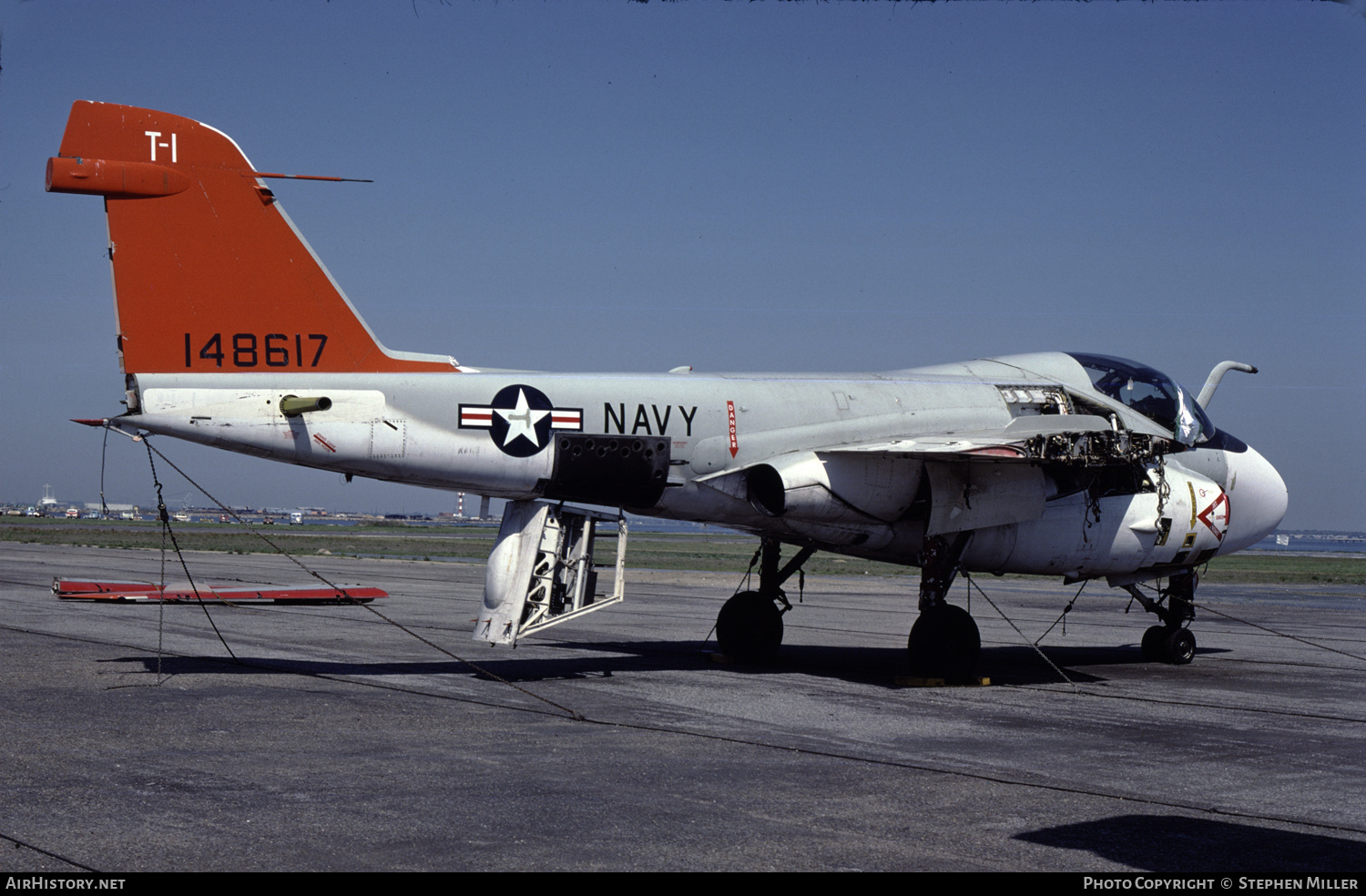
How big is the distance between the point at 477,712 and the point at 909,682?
5506 mm

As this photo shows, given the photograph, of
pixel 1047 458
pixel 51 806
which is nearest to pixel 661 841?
pixel 51 806

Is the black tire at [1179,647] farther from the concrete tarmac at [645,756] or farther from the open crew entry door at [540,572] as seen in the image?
the open crew entry door at [540,572]

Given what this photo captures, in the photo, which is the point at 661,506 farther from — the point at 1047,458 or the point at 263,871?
the point at 263,871

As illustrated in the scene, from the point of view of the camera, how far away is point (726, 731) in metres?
11.0

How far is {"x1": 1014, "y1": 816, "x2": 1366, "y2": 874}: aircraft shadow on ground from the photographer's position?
6750mm

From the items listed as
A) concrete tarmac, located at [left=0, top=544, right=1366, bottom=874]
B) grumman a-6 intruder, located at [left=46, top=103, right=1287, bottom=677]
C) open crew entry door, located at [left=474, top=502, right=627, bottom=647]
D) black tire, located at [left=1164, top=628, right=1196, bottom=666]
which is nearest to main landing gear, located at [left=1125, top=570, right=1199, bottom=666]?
black tire, located at [left=1164, top=628, right=1196, bottom=666]

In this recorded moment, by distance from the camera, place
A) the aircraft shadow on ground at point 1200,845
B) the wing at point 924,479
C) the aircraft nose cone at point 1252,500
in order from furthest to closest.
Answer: the aircraft nose cone at point 1252,500, the wing at point 924,479, the aircraft shadow on ground at point 1200,845

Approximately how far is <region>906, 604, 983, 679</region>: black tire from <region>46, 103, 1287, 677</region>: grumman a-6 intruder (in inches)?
1.0

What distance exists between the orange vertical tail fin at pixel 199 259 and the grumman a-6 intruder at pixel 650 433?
0.8 inches

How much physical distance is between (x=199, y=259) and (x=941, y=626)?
30.5ft

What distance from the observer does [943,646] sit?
1490cm

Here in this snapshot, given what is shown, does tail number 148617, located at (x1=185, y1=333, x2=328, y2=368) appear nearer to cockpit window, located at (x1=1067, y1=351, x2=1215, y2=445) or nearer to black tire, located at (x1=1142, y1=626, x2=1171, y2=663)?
cockpit window, located at (x1=1067, y1=351, x2=1215, y2=445)

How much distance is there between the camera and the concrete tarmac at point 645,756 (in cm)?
684

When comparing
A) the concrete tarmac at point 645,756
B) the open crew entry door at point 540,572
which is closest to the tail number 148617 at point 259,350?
the open crew entry door at point 540,572
